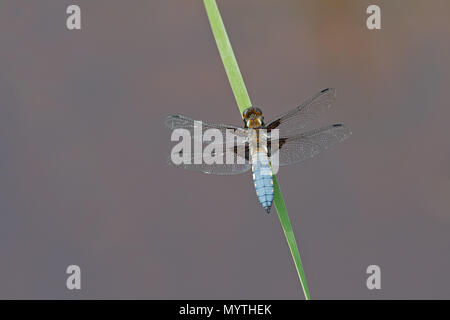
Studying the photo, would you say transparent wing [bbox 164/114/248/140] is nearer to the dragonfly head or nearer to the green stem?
the dragonfly head

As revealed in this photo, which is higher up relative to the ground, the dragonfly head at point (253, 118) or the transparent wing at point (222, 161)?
the dragonfly head at point (253, 118)

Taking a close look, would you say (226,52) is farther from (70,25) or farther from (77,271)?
(70,25)

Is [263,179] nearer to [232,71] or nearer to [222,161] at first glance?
[222,161]

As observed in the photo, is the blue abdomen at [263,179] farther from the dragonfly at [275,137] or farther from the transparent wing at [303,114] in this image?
the transparent wing at [303,114]

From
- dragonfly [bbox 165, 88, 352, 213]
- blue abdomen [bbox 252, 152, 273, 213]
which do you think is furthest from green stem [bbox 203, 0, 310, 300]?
dragonfly [bbox 165, 88, 352, 213]

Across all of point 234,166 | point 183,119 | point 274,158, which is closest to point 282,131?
point 274,158

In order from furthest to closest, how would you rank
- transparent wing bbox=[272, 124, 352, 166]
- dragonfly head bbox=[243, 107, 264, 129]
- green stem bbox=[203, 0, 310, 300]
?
1. transparent wing bbox=[272, 124, 352, 166]
2. dragonfly head bbox=[243, 107, 264, 129]
3. green stem bbox=[203, 0, 310, 300]

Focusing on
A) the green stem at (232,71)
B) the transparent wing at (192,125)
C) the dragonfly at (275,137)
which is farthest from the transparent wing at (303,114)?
the green stem at (232,71)
